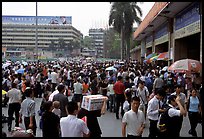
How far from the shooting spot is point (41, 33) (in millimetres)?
119500

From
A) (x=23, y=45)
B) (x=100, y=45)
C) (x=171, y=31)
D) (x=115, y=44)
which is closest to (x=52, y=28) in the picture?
(x=23, y=45)

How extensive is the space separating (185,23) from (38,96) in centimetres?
954

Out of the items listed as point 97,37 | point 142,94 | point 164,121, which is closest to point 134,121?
point 164,121

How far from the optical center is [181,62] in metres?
10.9

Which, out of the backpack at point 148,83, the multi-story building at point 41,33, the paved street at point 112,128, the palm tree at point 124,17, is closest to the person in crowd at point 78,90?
the paved street at point 112,128

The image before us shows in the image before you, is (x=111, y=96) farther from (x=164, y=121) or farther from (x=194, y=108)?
(x=164, y=121)

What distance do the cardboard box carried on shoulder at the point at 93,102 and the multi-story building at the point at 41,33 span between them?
91.5m

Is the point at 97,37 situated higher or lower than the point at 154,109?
higher

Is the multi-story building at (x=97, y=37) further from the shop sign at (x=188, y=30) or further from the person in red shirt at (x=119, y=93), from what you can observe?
the person in red shirt at (x=119, y=93)

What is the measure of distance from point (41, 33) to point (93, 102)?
386 ft

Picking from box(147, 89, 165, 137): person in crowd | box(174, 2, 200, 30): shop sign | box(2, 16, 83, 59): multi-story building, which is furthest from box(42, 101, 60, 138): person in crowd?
box(2, 16, 83, 59): multi-story building

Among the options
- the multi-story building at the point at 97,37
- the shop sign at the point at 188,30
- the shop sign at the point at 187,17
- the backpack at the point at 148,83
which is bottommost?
the backpack at the point at 148,83

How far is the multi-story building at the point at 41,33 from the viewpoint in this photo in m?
102

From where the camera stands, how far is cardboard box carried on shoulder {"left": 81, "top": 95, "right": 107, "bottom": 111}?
17.6 feet
